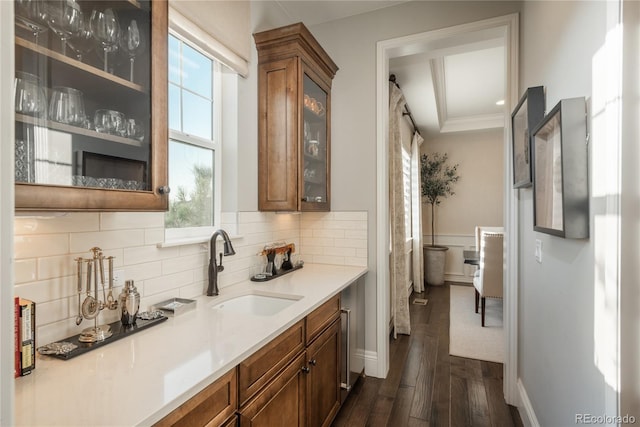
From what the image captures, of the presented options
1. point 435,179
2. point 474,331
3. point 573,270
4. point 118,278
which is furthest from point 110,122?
point 435,179

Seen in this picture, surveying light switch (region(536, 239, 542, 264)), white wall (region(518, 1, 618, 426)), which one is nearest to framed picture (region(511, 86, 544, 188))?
white wall (region(518, 1, 618, 426))

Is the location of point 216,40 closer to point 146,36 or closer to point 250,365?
point 146,36

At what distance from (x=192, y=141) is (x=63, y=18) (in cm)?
95

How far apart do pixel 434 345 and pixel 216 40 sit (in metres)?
3.17

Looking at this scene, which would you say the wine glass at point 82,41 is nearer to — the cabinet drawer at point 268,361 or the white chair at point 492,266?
the cabinet drawer at point 268,361

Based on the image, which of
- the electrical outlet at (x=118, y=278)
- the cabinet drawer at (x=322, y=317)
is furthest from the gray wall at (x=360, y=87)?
the electrical outlet at (x=118, y=278)

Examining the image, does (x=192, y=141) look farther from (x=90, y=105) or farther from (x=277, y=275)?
(x=277, y=275)

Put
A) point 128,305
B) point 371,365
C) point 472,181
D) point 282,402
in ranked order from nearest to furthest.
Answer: point 128,305 → point 282,402 → point 371,365 → point 472,181

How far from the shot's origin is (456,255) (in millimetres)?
5992

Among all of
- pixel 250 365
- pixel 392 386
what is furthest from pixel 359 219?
pixel 250 365

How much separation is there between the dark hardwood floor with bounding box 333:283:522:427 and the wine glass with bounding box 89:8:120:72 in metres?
2.24

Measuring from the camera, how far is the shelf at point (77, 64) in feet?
2.66

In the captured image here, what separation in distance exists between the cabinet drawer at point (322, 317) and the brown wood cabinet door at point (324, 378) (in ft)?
0.12

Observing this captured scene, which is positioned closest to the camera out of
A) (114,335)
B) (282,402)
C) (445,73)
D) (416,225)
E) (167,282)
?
(114,335)
